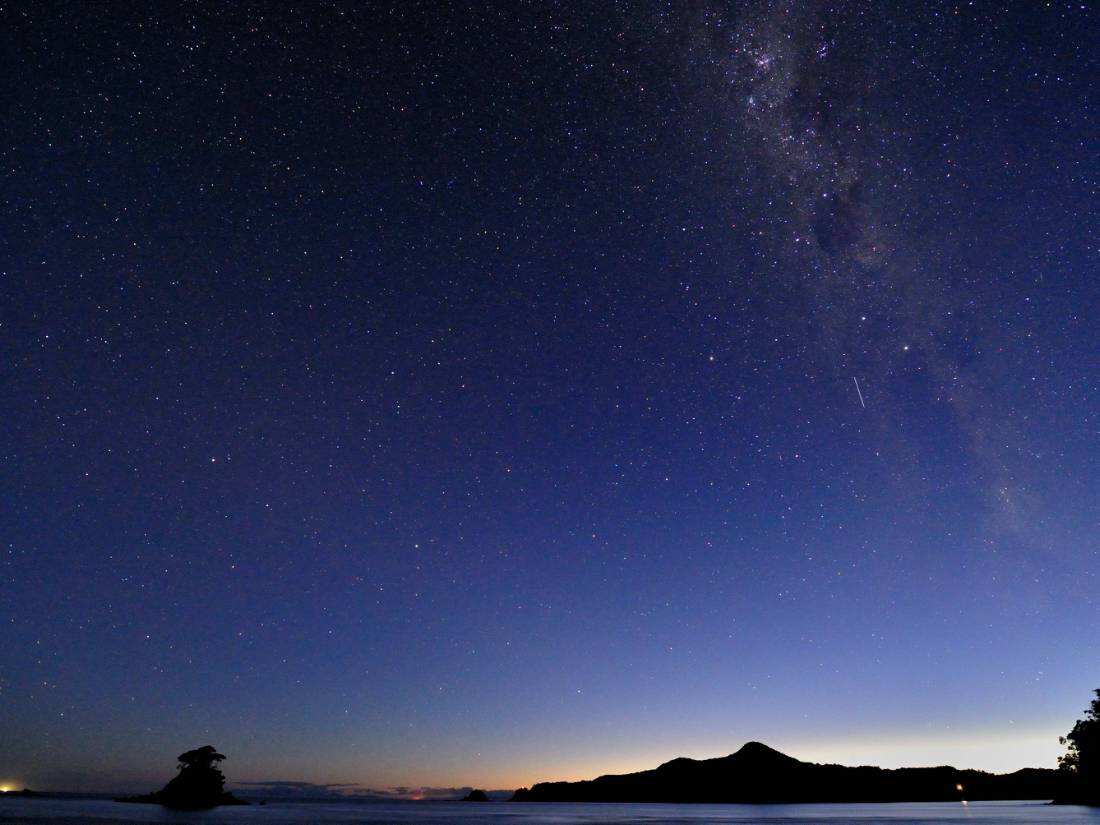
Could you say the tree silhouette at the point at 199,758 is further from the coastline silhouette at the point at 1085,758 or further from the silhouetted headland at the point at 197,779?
the coastline silhouette at the point at 1085,758

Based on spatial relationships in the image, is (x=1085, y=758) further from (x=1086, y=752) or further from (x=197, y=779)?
(x=197, y=779)

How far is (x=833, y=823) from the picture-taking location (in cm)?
8244

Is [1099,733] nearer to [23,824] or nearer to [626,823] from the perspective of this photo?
[626,823]

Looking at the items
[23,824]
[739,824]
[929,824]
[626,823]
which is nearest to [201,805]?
[23,824]

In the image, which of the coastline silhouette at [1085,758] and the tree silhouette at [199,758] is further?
the tree silhouette at [199,758]

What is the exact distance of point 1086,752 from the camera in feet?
254

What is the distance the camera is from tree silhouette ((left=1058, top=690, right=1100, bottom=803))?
7675 centimetres

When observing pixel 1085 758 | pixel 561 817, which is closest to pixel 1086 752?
pixel 1085 758

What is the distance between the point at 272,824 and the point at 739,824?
54525 mm

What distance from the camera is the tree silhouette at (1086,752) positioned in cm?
7675

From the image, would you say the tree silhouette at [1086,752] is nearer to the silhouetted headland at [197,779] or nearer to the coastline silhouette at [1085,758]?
the coastline silhouette at [1085,758]

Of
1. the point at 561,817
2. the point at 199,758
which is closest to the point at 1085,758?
the point at 561,817

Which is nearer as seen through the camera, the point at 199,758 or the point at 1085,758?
the point at 1085,758

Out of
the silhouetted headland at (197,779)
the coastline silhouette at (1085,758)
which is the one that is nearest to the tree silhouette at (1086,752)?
the coastline silhouette at (1085,758)
